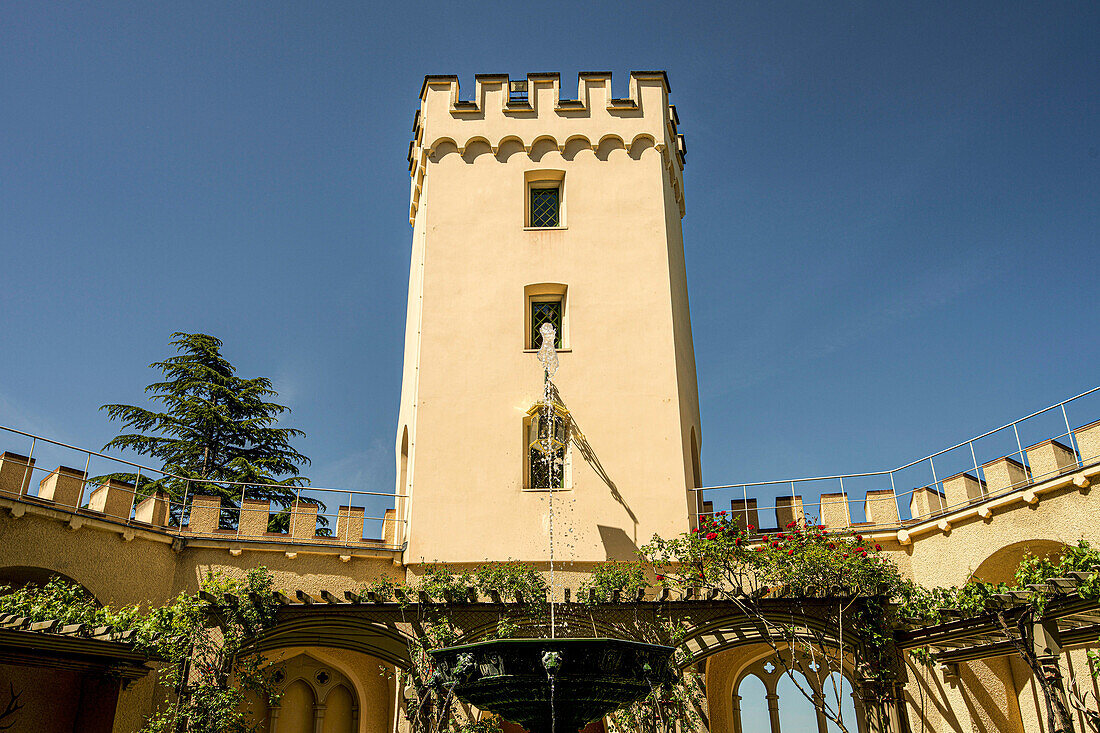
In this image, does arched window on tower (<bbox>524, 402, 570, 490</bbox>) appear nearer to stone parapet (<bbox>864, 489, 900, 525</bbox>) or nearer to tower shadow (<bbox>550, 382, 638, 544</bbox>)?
tower shadow (<bbox>550, 382, 638, 544</bbox>)

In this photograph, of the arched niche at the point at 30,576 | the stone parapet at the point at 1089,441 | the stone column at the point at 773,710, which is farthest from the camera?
the stone column at the point at 773,710

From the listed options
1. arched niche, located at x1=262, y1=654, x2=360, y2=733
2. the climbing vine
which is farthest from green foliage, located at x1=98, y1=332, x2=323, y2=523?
the climbing vine

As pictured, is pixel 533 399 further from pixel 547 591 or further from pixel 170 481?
pixel 170 481

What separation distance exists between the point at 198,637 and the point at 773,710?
35.7ft

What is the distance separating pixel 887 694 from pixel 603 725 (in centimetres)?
477

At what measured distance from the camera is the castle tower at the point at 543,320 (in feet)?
48.3

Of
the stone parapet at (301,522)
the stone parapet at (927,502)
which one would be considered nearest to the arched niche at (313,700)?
the stone parapet at (301,522)

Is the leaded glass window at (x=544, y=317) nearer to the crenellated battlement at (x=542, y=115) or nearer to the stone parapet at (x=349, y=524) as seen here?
the crenellated battlement at (x=542, y=115)

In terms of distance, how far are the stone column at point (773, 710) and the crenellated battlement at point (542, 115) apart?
413 inches

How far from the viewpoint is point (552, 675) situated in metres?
6.90

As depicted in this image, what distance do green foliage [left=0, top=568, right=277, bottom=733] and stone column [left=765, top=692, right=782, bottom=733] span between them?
977cm

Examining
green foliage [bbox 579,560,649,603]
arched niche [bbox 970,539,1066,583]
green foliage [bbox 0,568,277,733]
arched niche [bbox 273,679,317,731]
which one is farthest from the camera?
arched niche [bbox 273,679,317,731]

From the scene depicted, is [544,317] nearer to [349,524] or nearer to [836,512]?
[349,524]

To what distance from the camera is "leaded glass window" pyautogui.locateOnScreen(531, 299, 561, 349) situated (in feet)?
53.4
